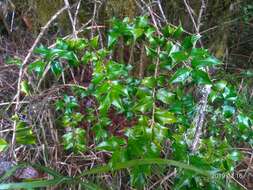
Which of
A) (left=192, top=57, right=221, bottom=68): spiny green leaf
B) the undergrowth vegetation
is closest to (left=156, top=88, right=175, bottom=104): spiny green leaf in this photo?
the undergrowth vegetation

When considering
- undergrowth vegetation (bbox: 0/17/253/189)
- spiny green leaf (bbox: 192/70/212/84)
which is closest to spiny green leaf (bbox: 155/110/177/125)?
undergrowth vegetation (bbox: 0/17/253/189)

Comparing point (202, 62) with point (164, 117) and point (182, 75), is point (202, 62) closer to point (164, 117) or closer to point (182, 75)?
point (182, 75)

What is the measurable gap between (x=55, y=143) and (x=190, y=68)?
2.73 ft

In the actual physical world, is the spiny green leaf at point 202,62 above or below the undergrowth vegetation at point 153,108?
above

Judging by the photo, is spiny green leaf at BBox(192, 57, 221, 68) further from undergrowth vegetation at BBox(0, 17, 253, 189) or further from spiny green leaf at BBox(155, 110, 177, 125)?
spiny green leaf at BBox(155, 110, 177, 125)

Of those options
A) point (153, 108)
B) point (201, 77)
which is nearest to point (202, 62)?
point (201, 77)

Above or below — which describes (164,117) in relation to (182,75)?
below

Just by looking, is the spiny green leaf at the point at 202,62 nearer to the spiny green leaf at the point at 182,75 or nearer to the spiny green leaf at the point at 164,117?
the spiny green leaf at the point at 182,75

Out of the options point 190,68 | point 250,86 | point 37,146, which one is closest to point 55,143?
point 37,146

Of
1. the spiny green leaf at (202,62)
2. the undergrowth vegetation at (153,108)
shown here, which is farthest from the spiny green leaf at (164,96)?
the spiny green leaf at (202,62)

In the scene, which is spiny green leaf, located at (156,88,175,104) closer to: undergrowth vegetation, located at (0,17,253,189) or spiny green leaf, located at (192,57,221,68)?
undergrowth vegetation, located at (0,17,253,189)

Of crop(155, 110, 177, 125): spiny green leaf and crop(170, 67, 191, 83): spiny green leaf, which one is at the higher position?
crop(170, 67, 191, 83): spiny green leaf

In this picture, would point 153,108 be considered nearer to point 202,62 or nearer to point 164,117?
point 164,117

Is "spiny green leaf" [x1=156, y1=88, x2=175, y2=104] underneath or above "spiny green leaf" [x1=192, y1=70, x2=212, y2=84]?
underneath
